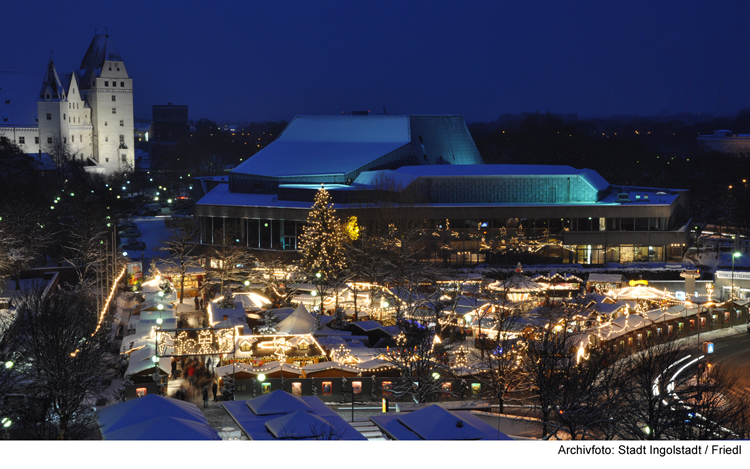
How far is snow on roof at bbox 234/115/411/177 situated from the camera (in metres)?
58.2

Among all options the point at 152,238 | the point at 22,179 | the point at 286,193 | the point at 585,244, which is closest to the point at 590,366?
the point at 585,244

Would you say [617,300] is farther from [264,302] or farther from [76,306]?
[76,306]

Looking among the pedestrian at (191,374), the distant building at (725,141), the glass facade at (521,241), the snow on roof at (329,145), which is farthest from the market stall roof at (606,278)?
the distant building at (725,141)

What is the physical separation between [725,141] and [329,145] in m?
77.8

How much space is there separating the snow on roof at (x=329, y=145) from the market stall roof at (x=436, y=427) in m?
39.6

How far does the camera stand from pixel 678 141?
146 m

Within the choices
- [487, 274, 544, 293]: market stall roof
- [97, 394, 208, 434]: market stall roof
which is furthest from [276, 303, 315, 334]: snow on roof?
[97, 394, 208, 434]: market stall roof

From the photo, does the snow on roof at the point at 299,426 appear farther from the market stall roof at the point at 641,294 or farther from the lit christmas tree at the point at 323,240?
the market stall roof at the point at 641,294

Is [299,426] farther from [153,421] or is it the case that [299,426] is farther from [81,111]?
[81,111]

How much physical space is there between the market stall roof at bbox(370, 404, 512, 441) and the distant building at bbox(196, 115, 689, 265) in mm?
28176

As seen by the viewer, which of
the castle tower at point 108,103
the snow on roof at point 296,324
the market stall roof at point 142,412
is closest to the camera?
the market stall roof at point 142,412

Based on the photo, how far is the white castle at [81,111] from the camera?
98375 mm

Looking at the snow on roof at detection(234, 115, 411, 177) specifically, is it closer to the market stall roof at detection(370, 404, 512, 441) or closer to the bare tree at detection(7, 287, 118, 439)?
the bare tree at detection(7, 287, 118, 439)

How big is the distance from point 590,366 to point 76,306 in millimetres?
19214
